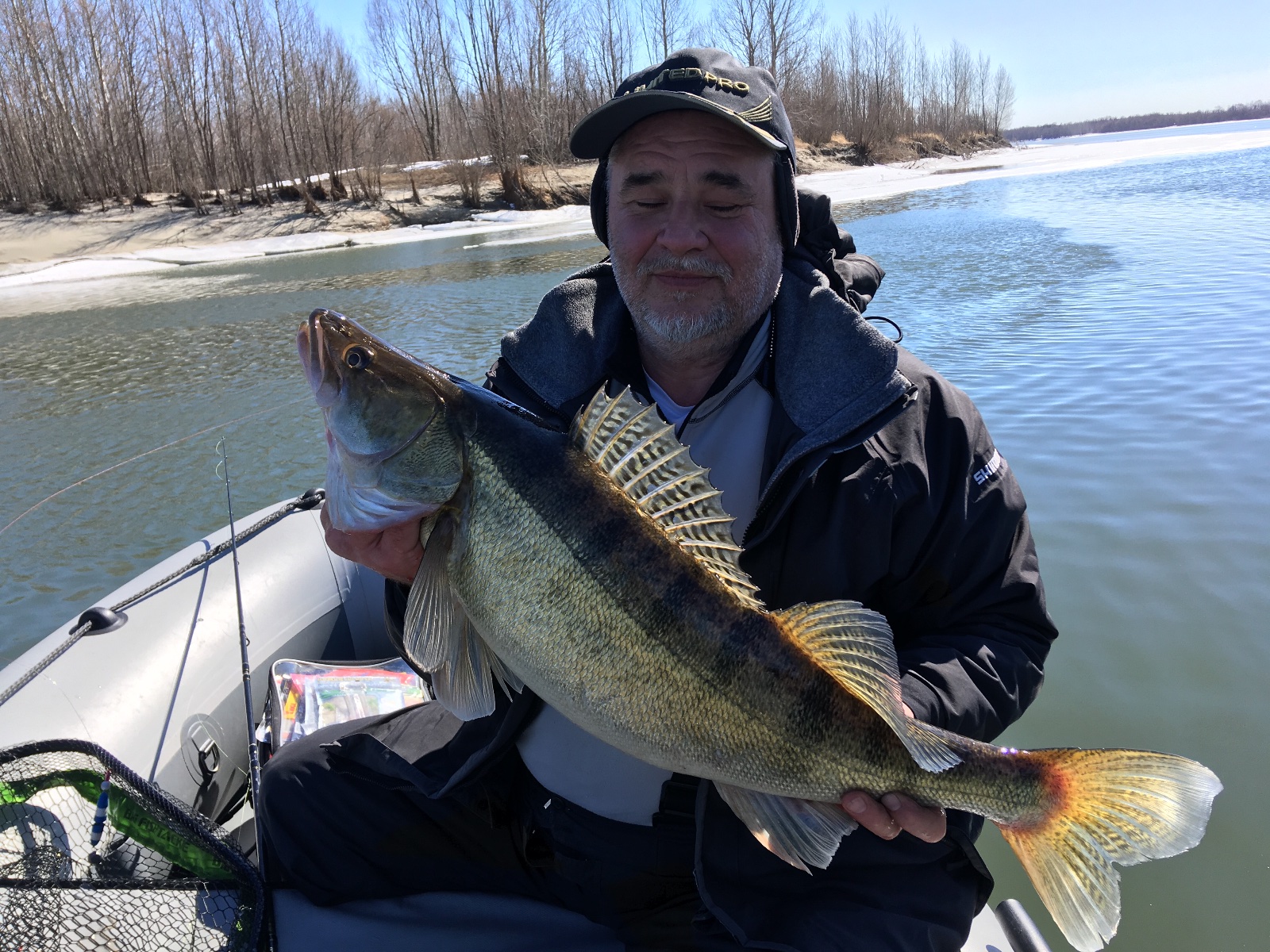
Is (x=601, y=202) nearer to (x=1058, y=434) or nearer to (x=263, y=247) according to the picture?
(x=1058, y=434)

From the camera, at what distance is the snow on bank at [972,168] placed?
1422 inches

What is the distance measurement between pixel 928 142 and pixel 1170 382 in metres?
60.9

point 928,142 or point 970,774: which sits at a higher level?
point 928,142

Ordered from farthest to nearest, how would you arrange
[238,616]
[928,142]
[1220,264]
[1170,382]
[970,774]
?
[928,142] → [1220,264] → [1170,382] → [238,616] → [970,774]

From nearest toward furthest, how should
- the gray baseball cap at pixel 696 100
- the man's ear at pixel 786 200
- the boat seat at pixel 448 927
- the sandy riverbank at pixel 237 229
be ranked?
the boat seat at pixel 448 927
the gray baseball cap at pixel 696 100
the man's ear at pixel 786 200
the sandy riverbank at pixel 237 229

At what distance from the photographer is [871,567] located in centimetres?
211

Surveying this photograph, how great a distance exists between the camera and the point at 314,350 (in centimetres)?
186

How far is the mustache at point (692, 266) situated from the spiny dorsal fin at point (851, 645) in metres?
1.18

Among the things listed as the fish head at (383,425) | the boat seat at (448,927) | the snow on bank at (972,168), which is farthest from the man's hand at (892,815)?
the snow on bank at (972,168)

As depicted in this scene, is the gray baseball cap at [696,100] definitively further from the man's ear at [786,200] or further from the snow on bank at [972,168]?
the snow on bank at [972,168]

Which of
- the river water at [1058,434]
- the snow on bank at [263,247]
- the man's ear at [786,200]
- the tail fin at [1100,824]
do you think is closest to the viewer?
the tail fin at [1100,824]

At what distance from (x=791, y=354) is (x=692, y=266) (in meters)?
0.42

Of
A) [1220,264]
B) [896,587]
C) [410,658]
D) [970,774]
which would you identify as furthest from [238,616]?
[1220,264]

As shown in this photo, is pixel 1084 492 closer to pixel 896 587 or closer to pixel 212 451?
pixel 896 587
